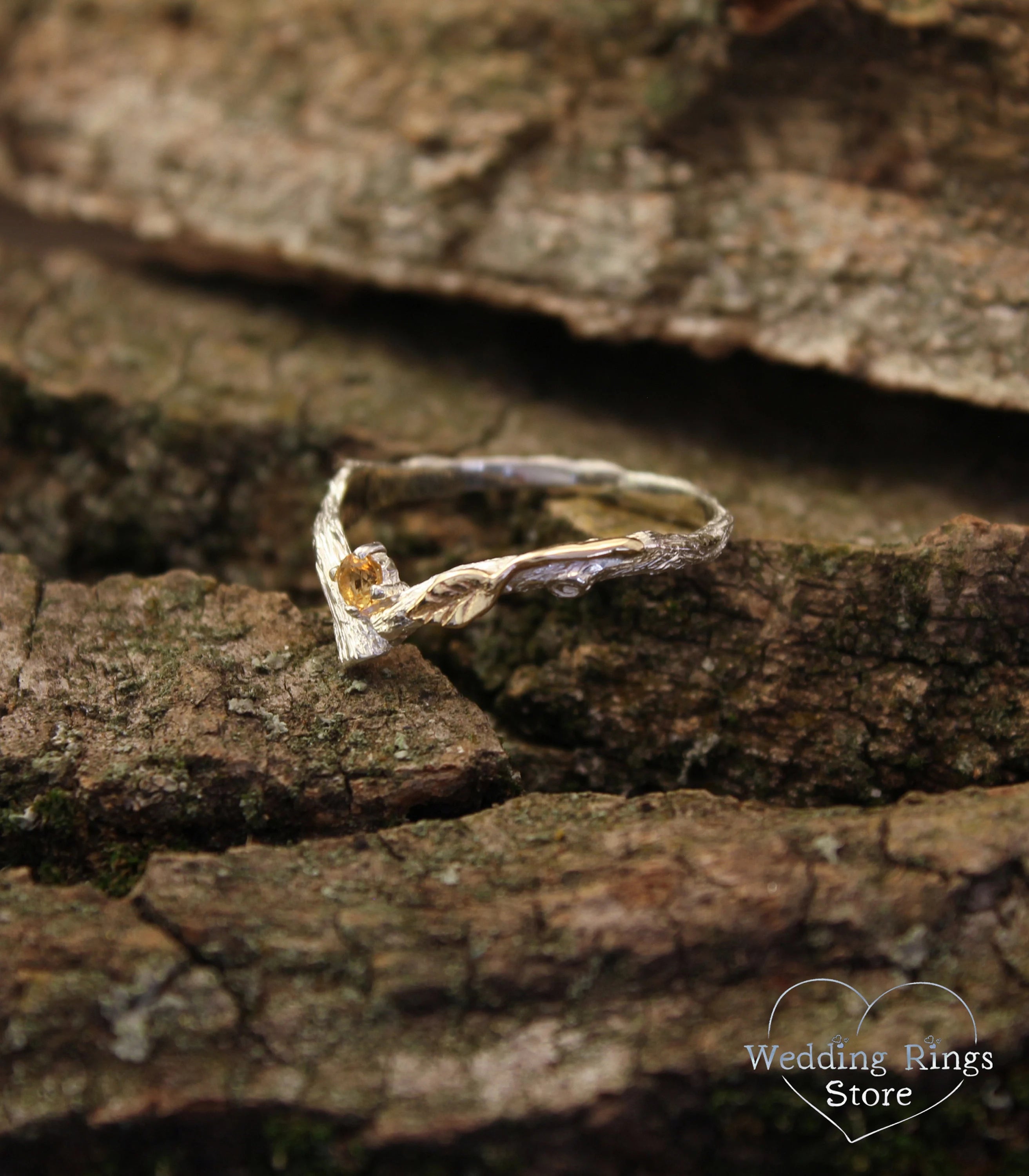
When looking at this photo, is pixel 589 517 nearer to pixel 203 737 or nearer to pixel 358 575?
pixel 358 575

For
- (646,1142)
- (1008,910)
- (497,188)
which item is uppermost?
(497,188)

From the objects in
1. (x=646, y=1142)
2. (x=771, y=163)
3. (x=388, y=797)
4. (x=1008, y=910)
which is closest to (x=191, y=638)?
(x=388, y=797)

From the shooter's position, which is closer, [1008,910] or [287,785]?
[1008,910]

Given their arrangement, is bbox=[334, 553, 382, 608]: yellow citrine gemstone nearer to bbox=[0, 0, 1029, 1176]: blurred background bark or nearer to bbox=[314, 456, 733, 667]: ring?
bbox=[314, 456, 733, 667]: ring

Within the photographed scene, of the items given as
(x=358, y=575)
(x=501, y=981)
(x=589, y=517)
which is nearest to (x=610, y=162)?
(x=589, y=517)

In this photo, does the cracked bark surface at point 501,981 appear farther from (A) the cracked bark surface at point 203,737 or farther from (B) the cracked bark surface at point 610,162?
(B) the cracked bark surface at point 610,162

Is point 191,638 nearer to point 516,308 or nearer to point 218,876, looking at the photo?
point 218,876

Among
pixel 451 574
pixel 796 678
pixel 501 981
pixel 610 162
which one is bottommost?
pixel 501 981
